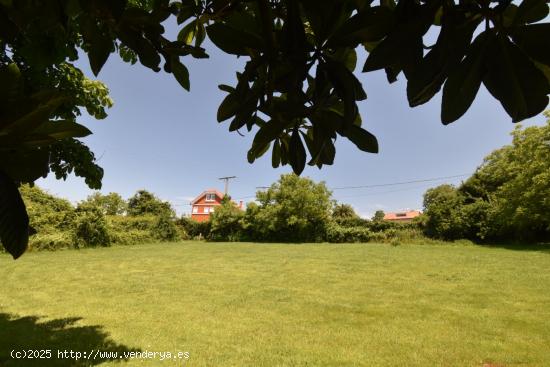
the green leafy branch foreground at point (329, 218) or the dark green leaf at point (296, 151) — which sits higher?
the green leafy branch foreground at point (329, 218)

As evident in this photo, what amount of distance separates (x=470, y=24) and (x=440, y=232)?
2028 cm

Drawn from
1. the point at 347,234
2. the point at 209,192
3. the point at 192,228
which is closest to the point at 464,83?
the point at 347,234

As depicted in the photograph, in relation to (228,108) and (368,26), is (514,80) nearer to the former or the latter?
(368,26)

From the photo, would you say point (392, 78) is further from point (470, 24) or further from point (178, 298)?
point (178, 298)

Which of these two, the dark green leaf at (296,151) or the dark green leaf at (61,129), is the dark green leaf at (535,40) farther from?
the dark green leaf at (61,129)

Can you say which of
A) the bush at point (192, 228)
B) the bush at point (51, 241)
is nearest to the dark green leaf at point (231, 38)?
the bush at point (51, 241)

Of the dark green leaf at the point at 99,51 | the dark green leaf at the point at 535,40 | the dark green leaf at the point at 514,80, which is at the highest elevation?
the dark green leaf at the point at 99,51

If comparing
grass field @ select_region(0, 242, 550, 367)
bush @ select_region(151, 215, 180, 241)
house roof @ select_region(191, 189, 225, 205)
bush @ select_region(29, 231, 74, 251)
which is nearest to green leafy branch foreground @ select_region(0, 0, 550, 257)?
grass field @ select_region(0, 242, 550, 367)

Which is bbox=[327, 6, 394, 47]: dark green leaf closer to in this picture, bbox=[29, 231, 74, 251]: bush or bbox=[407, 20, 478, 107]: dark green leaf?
bbox=[407, 20, 478, 107]: dark green leaf

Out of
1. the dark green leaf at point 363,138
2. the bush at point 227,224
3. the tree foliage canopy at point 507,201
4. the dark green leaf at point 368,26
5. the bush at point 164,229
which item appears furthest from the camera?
the bush at point 227,224

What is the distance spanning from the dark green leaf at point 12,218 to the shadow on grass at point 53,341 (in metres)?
3.60

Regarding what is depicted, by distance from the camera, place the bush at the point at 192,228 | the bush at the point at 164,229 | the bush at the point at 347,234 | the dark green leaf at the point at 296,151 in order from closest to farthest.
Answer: the dark green leaf at the point at 296,151 < the bush at the point at 347,234 < the bush at the point at 164,229 < the bush at the point at 192,228

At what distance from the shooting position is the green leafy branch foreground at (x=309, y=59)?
43cm

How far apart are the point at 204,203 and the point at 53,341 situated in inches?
1533
